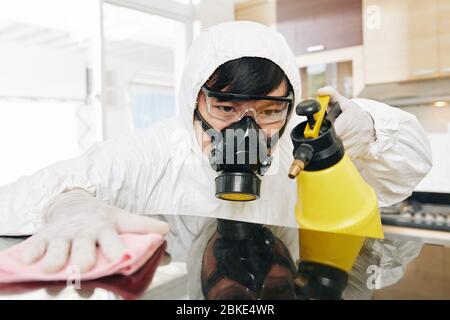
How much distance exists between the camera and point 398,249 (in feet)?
1.59

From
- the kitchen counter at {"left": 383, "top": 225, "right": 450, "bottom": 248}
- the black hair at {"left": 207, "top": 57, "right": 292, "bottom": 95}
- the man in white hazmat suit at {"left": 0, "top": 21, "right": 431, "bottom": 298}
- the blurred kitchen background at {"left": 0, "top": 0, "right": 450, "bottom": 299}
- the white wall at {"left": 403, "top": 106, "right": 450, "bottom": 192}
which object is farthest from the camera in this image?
the white wall at {"left": 403, "top": 106, "right": 450, "bottom": 192}

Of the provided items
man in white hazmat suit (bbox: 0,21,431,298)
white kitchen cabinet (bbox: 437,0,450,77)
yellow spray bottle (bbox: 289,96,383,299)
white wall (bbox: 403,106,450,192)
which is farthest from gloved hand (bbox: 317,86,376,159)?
white wall (bbox: 403,106,450,192)

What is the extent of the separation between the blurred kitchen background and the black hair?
170 cm

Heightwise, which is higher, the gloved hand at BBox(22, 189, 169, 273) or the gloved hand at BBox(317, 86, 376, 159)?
the gloved hand at BBox(317, 86, 376, 159)

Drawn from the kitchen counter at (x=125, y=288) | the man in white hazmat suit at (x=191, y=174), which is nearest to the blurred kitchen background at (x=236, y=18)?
the man in white hazmat suit at (x=191, y=174)

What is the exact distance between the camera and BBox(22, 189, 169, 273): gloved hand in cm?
40

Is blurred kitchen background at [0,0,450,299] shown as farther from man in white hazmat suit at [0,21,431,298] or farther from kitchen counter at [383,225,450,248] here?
man in white hazmat suit at [0,21,431,298]

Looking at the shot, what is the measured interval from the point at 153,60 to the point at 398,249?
495 cm

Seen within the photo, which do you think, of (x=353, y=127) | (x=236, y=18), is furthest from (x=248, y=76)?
(x=236, y=18)

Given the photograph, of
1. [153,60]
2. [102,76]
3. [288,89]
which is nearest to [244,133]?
[288,89]

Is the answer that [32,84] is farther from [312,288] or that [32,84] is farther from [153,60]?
[312,288]

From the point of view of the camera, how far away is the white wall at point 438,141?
2.68 metres

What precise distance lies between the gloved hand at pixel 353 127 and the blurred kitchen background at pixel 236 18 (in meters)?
1.42

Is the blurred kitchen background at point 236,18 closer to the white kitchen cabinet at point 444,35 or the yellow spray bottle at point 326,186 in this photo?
the white kitchen cabinet at point 444,35
